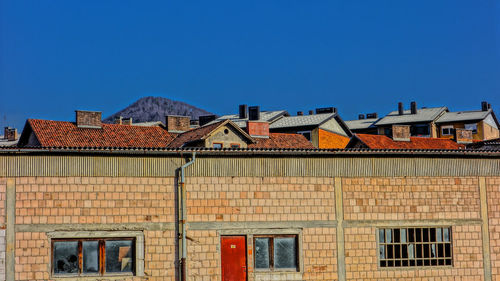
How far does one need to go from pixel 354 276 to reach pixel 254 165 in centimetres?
440

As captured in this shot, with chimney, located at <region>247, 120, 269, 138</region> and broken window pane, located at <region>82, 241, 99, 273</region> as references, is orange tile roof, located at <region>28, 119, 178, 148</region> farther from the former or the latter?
Result: broken window pane, located at <region>82, 241, 99, 273</region>

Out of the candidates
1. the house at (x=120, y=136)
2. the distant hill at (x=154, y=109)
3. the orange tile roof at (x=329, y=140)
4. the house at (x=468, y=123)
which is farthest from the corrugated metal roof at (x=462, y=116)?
the distant hill at (x=154, y=109)

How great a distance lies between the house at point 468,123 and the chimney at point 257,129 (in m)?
32.5

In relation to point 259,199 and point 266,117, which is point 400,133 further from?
point 259,199

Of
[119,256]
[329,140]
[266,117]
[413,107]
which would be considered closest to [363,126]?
[413,107]

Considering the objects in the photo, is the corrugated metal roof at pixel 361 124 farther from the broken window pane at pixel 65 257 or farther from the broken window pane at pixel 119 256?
the broken window pane at pixel 65 257

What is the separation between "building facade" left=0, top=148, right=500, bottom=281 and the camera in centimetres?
1862

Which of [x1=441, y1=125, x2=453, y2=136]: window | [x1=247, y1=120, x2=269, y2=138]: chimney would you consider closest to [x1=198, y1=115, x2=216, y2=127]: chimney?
[x1=247, y1=120, x2=269, y2=138]: chimney

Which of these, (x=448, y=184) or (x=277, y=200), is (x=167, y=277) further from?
(x=448, y=184)

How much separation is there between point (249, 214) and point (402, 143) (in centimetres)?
3587

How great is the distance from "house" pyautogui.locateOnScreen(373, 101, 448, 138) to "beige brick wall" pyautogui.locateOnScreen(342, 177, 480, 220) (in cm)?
5129

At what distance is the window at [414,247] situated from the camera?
67.4ft

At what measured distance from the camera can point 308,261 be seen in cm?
1998

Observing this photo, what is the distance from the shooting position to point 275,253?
1991 cm
